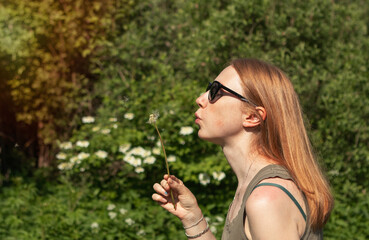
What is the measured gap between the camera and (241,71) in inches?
69.3

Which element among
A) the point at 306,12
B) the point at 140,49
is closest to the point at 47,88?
the point at 140,49

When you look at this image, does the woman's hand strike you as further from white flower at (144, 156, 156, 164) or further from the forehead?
white flower at (144, 156, 156, 164)

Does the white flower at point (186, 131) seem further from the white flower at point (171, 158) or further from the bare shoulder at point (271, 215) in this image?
the bare shoulder at point (271, 215)

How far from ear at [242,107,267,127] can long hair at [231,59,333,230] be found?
0.02 meters

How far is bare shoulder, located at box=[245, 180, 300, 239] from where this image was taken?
1.34 meters

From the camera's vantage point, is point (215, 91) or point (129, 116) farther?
point (129, 116)

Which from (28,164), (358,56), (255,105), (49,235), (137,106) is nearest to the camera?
(255,105)

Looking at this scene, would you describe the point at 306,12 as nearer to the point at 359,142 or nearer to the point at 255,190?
the point at 359,142

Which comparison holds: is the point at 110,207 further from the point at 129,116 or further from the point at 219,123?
the point at 219,123

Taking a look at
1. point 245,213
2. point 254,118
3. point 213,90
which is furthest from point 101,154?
point 245,213

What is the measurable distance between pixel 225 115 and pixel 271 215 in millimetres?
542

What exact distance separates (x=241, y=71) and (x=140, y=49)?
14.5ft

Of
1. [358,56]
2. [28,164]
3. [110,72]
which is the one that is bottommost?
[28,164]

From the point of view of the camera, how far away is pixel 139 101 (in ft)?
16.3
